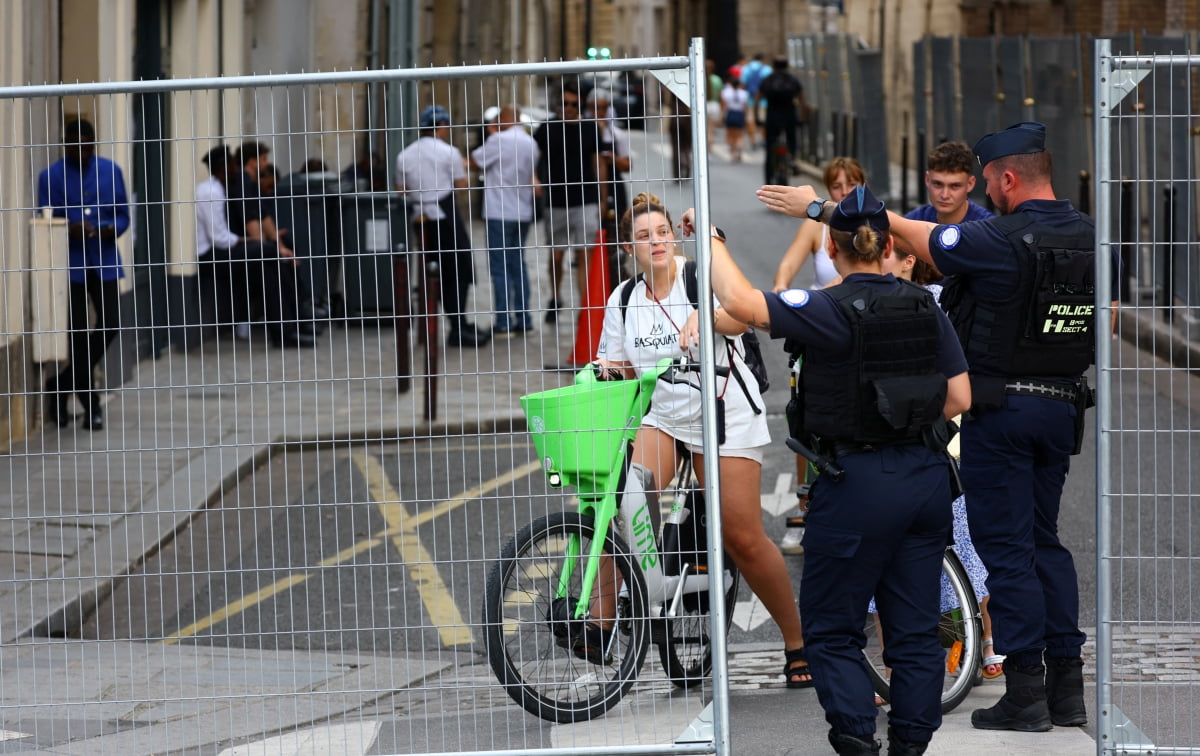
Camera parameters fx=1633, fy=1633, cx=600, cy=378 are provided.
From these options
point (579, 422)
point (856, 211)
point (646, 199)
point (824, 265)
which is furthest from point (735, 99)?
point (856, 211)

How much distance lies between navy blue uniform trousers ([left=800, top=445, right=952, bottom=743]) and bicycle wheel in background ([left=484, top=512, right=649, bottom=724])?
86 centimetres

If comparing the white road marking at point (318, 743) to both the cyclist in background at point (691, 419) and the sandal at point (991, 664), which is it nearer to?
the cyclist in background at point (691, 419)

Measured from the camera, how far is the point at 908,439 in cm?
455

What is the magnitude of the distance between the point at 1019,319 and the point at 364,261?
7.24 feet

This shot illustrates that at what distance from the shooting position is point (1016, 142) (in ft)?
16.6

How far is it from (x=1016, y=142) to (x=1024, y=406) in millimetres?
819

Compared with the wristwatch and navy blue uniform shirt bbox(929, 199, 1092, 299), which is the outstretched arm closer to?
the wristwatch

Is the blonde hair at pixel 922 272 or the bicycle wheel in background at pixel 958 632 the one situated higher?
the blonde hair at pixel 922 272

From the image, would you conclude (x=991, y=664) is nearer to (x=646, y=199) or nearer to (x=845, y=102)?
(x=646, y=199)

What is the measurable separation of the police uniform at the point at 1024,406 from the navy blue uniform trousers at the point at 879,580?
1.69 ft

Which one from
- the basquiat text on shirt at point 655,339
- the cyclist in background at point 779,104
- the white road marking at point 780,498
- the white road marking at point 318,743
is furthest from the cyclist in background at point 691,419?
the cyclist in background at point 779,104

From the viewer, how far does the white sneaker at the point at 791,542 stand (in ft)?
25.7

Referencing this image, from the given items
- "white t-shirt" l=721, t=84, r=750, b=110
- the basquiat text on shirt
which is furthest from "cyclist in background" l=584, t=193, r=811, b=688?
"white t-shirt" l=721, t=84, r=750, b=110

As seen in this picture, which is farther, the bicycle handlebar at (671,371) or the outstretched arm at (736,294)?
the bicycle handlebar at (671,371)
